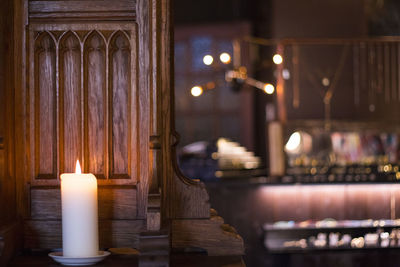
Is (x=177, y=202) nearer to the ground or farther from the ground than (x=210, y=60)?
nearer to the ground

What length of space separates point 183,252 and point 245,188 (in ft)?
14.1

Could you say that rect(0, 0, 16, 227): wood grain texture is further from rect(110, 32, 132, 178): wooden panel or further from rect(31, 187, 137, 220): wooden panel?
rect(110, 32, 132, 178): wooden panel

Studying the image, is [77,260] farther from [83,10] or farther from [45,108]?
[83,10]

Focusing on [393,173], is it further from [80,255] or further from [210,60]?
[80,255]

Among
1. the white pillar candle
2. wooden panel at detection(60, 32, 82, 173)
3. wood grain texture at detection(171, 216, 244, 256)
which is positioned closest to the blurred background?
wood grain texture at detection(171, 216, 244, 256)

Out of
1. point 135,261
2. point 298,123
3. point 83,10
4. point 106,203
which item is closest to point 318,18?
point 298,123

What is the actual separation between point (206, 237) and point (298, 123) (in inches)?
219

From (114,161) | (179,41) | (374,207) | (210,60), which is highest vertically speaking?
(179,41)

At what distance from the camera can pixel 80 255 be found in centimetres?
147

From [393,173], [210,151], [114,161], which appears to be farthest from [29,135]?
[393,173]

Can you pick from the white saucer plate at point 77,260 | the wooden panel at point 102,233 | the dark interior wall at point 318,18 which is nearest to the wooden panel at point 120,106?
the wooden panel at point 102,233

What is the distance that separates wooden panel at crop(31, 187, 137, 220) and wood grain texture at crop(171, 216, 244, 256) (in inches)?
4.7

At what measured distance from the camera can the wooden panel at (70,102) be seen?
1.66 meters

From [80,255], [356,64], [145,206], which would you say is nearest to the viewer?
[80,255]
